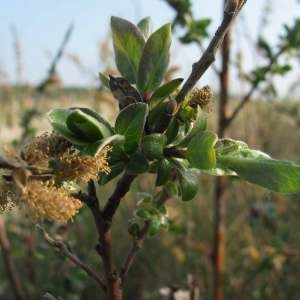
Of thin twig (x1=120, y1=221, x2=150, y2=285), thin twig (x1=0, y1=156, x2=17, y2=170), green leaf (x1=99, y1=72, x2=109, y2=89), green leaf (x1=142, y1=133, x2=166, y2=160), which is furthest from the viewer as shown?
thin twig (x1=120, y1=221, x2=150, y2=285)

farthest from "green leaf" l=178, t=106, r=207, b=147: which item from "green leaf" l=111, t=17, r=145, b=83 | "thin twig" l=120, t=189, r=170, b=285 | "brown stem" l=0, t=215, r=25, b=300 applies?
"brown stem" l=0, t=215, r=25, b=300

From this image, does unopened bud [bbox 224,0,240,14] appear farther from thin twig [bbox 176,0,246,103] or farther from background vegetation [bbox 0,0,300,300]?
background vegetation [bbox 0,0,300,300]

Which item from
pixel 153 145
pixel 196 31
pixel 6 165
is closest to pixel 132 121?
pixel 153 145

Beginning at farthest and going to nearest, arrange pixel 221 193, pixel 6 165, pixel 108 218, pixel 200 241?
pixel 200 241 → pixel 221 193 → pixel 108 218 → pixel 6 165

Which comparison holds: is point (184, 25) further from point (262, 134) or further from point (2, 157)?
point (262, 134)

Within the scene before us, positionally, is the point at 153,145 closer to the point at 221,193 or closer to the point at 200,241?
the point at 221,193

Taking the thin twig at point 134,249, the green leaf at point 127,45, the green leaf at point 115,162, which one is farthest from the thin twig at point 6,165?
the thin twig at point 134,249
